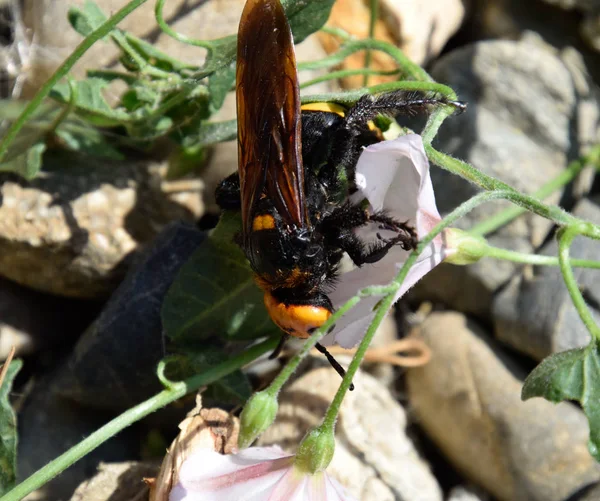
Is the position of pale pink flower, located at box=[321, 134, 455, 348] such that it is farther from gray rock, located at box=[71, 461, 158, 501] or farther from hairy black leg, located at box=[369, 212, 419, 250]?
gray rock, located at box=[71, 461, 158, 501]

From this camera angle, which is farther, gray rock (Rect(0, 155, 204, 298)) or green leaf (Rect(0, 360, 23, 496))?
gray rock (Rect(0, 155, 204, 298))

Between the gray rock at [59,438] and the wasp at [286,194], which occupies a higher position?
the wasp at [286,194]

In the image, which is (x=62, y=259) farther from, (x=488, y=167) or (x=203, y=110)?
(x=488, y=167)

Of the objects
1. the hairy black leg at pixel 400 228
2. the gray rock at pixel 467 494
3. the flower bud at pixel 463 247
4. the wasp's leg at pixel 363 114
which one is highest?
the wasp's leg at pixel 363 114

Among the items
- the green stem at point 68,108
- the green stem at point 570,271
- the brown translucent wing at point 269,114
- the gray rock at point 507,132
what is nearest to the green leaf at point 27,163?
the green stem at point 68,108

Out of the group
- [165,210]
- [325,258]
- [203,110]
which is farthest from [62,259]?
[325,258]

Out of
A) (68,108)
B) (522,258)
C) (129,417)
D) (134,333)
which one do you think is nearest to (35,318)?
(134,333)

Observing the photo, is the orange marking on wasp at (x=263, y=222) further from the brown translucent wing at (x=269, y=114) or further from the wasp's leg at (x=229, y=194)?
the wasp's leg at (x=229, y=194)

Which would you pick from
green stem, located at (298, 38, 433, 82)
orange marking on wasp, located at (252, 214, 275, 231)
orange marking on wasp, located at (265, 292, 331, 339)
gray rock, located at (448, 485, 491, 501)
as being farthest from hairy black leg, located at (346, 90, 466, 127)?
gray rock, located at (448, 485, 491, 501)
